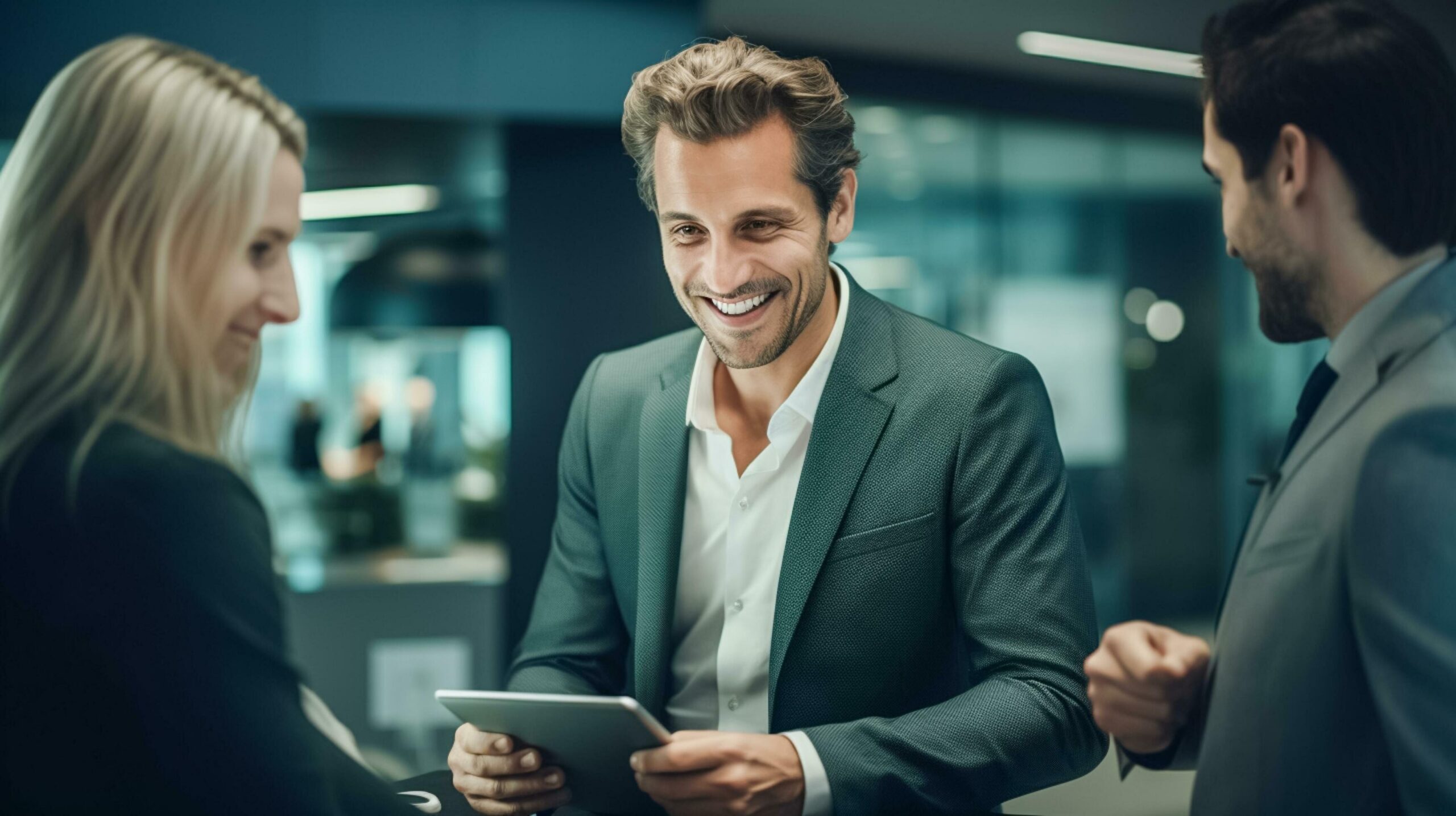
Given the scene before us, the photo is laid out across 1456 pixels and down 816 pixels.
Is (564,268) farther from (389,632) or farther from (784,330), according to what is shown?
(389,632)

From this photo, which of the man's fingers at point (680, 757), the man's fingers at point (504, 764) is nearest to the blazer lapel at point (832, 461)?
the man's fingers at point (680, 757)

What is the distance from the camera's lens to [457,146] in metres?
3.18

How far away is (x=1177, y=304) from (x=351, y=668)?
11.1ft

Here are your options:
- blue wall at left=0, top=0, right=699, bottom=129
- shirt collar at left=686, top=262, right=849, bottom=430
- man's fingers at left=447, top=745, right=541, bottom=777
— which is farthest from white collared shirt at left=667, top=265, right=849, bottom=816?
blue wall at left=0, top=0, right=699, bottom=129

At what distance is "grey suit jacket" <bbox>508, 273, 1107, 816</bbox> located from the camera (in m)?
1.52

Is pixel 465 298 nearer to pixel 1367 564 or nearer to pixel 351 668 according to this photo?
pixel 351 668

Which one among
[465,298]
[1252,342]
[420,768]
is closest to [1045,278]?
[1252,342]

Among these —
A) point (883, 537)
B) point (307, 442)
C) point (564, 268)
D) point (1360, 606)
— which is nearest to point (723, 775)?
point (883, 537)

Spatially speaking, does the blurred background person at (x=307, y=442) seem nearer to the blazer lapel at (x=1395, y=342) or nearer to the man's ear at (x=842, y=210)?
the man's ear at (x=842, y=210)

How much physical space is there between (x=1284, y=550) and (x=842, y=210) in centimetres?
87

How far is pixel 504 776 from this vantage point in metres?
1.50

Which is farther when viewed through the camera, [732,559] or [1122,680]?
[732,559]

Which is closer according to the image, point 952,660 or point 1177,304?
point 952,660

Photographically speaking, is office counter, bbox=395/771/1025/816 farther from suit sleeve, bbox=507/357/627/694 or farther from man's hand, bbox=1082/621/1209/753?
man's hand, bbox=1082/621/1209/753
